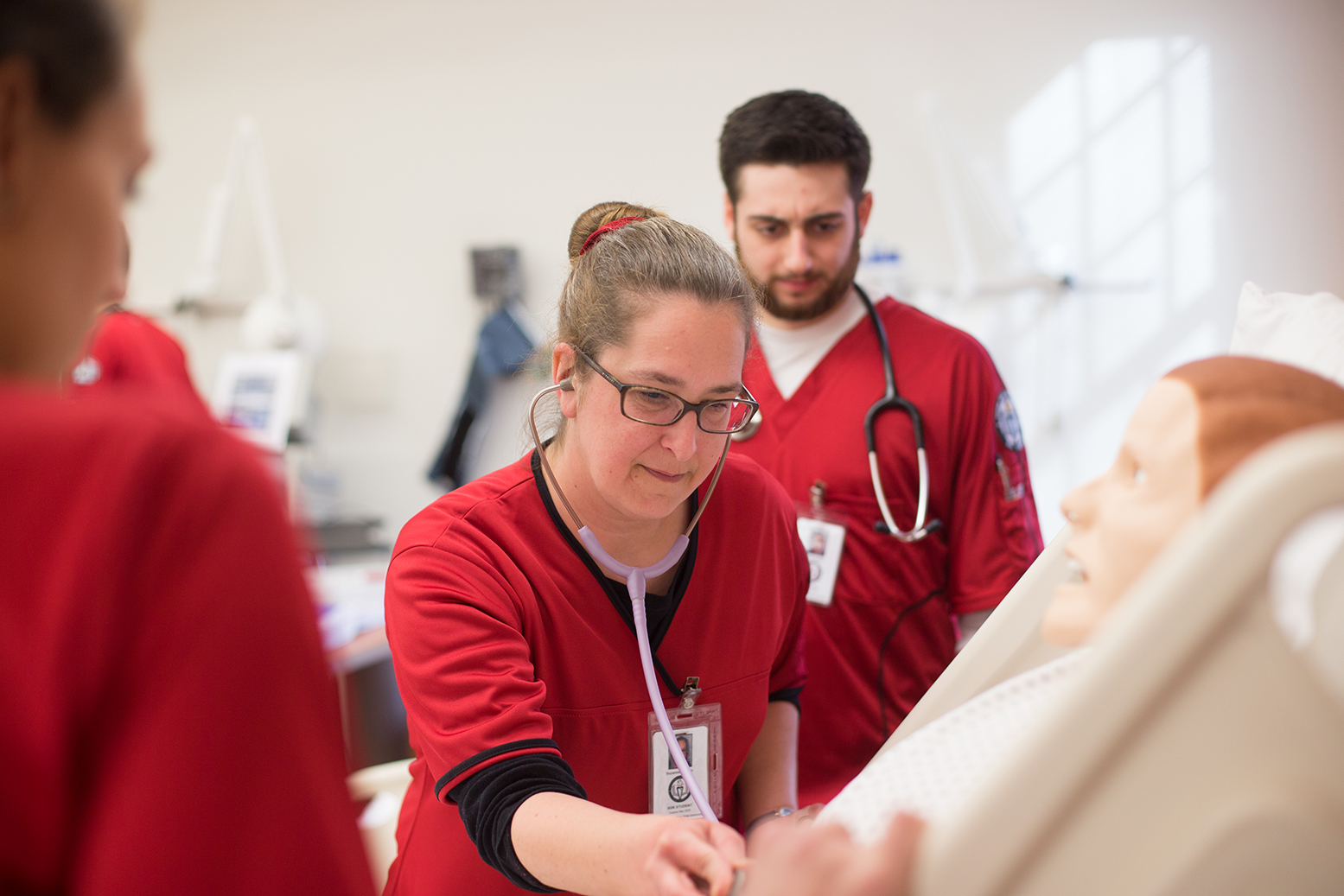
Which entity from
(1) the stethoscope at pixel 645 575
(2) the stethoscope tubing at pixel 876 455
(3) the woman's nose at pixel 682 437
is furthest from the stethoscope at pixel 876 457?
(3) the woman's nose at pixel 682 437

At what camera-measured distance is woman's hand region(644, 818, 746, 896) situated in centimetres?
74

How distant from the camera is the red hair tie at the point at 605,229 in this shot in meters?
1.16

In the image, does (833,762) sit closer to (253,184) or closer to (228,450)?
(228,450)

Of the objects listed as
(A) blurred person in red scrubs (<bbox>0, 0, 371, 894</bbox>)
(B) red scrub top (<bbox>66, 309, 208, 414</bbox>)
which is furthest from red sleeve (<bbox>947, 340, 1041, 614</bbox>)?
(B) red scrub top (<bbox>66, 309, 208, 414</bbox>)

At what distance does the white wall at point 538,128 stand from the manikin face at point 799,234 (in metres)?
1.61

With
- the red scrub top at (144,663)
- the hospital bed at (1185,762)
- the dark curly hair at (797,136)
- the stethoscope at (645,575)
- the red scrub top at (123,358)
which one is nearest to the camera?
the red scrub top at (144,663)

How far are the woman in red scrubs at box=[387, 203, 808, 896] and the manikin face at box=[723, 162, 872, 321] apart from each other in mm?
537

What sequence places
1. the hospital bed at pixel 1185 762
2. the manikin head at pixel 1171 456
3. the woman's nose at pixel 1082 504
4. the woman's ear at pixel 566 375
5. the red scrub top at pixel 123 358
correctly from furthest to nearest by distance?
the red scrub top at pixel 123 358, the woman's ear at pixel 566 375, the woman's nose at pixel 1082 504, the manikin head at pixel 1171 456, the hospital bed at pixel 1185 762

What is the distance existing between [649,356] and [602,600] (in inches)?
11.4

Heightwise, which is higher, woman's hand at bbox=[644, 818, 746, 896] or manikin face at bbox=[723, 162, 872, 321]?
manikin face at bbox=[723, 162, 872, 321]

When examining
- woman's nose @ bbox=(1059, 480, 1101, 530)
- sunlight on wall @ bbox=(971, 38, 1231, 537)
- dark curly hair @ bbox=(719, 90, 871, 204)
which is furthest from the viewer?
sunlight on wall @ bbox=(971, 38, 1231, 537)

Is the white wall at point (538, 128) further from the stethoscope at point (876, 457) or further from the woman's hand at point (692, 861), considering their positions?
the woman's hand at point (692, 861)

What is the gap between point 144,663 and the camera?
0.36 meters

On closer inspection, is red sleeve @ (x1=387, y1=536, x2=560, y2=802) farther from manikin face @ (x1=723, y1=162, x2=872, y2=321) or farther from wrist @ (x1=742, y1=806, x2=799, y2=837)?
manikin face @ (x1=723, y1=162, x2=872, y2=321)
